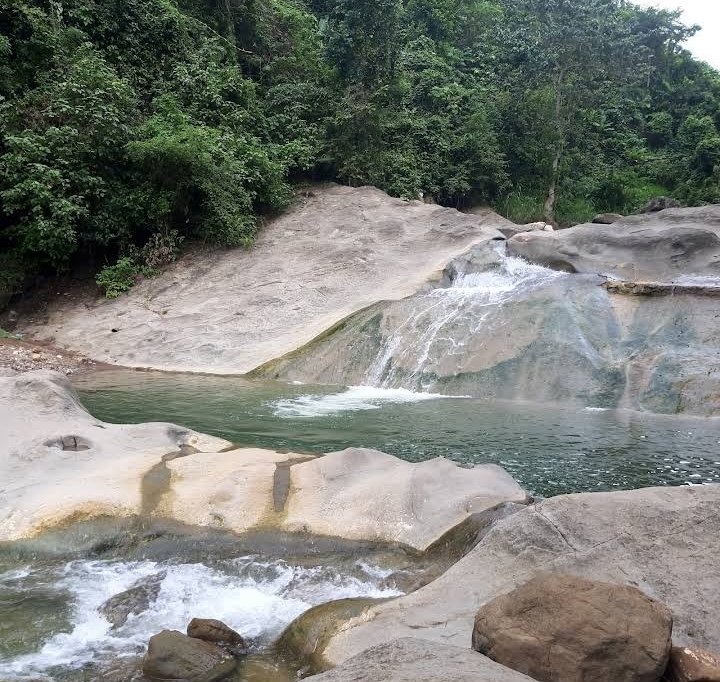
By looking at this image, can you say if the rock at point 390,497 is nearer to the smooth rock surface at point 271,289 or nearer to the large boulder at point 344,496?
the large boulder at point 344,496

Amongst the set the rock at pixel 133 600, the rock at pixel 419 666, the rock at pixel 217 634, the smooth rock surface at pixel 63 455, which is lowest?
the rock at pixel 133 600

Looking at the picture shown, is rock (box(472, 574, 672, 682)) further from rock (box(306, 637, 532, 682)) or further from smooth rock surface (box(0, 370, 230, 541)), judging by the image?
smooth rock surface (box(0, 370, 230, 541))

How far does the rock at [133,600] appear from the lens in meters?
4.34

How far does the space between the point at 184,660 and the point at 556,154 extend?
74.1 ft

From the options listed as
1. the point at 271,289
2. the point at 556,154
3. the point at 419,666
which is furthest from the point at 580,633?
the point at 556,154

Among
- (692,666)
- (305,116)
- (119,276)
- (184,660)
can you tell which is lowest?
(184,660)

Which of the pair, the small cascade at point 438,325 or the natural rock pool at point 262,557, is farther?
the small cascade at point 438,325

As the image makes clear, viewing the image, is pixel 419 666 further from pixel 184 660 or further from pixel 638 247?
pixel 638 247

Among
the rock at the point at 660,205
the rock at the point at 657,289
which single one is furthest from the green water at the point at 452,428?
the rock at the point at 660,205

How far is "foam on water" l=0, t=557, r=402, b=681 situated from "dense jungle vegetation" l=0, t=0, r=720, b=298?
41.4 ft

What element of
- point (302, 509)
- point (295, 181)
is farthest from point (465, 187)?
point (302, 509)

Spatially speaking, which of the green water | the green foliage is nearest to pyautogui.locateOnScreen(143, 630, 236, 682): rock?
the green water

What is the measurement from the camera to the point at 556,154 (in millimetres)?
23266

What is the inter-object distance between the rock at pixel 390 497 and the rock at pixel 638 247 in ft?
31.7
